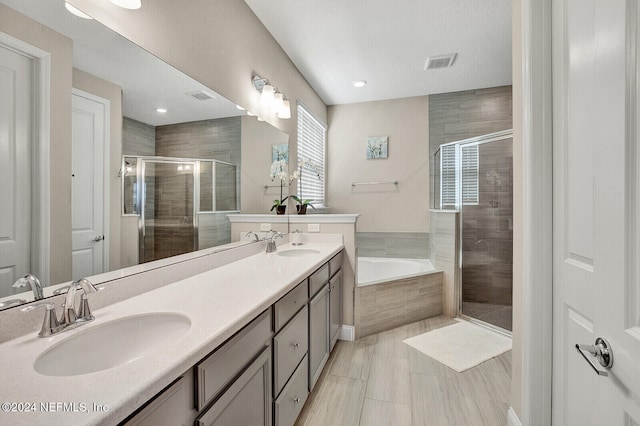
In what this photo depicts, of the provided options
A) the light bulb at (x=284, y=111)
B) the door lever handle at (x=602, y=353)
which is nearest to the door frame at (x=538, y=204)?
the door lever handle at (x=602, y=353)

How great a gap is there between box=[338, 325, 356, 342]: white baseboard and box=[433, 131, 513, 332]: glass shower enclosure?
1303 mm

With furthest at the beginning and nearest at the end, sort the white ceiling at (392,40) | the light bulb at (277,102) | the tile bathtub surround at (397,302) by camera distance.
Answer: the tile bathtub surround at (397,302) < the light bulb at (277,102) < the white ceiling at (392,40)

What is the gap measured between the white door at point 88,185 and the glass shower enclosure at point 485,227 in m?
3.07

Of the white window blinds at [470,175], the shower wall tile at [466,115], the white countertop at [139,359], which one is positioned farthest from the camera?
the shower wall tile at [466,115]

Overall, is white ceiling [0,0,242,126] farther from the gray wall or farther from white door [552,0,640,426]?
white door [552,0,640,426]

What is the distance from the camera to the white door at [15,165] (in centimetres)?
78

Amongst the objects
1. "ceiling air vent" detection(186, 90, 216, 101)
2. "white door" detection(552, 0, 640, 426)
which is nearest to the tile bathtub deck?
"white door" detection(552, 0, 640, 426)

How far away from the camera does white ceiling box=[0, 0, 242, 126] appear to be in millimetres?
939

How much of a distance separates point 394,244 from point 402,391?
220 centimetres

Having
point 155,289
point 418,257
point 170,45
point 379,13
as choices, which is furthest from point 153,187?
point 418,257

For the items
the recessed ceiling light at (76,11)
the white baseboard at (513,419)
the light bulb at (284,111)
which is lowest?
the white baseboard at (513,419)

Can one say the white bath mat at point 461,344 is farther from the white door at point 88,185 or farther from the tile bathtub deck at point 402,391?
the white door at point 88,185

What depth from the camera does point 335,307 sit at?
233 cm

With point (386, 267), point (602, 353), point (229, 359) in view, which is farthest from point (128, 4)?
point (386, 267)
